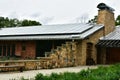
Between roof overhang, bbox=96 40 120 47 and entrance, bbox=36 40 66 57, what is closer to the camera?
roof overhang, bbox=96 40 120 47

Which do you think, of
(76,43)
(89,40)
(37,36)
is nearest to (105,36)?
(89,40)

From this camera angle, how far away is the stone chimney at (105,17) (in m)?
30.4

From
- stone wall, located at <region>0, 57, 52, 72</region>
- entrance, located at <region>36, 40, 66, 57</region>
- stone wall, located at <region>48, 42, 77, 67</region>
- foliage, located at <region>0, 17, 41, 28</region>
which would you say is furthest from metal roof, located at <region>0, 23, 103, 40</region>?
foliage, located at <region>0, 17, 41, 28</region>

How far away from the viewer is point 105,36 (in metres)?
29.7

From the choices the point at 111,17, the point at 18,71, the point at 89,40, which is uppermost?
the point at 111,17

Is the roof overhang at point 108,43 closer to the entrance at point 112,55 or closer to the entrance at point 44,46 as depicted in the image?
the entrance at point 112,55

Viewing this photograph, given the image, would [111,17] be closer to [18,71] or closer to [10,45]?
[10,45]

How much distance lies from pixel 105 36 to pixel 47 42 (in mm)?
5875

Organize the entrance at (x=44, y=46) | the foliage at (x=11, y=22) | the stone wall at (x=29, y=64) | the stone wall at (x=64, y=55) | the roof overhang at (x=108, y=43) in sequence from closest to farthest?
the stone wall at (x=29, y=64), the stone wall at (x=64, y=55), the roof overhang at (x=108, y=43), the entrance at (x=44, y=46), the foliage at (x=11, y=22)

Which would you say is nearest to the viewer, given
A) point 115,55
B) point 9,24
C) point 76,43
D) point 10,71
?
point 10,71

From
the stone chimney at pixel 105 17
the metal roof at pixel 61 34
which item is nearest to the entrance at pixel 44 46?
the metal roof at pixel 61 34

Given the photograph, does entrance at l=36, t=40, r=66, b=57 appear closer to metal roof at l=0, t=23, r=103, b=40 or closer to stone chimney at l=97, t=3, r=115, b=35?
metal roof at l=0, t=23, r=103, b=40

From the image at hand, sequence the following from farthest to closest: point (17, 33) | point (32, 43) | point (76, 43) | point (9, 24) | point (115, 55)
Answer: point (9, 24) → point (17, 33) → point (32, 43) → point (115, 55) → point (76, 43)

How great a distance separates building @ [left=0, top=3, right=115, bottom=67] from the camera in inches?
984
